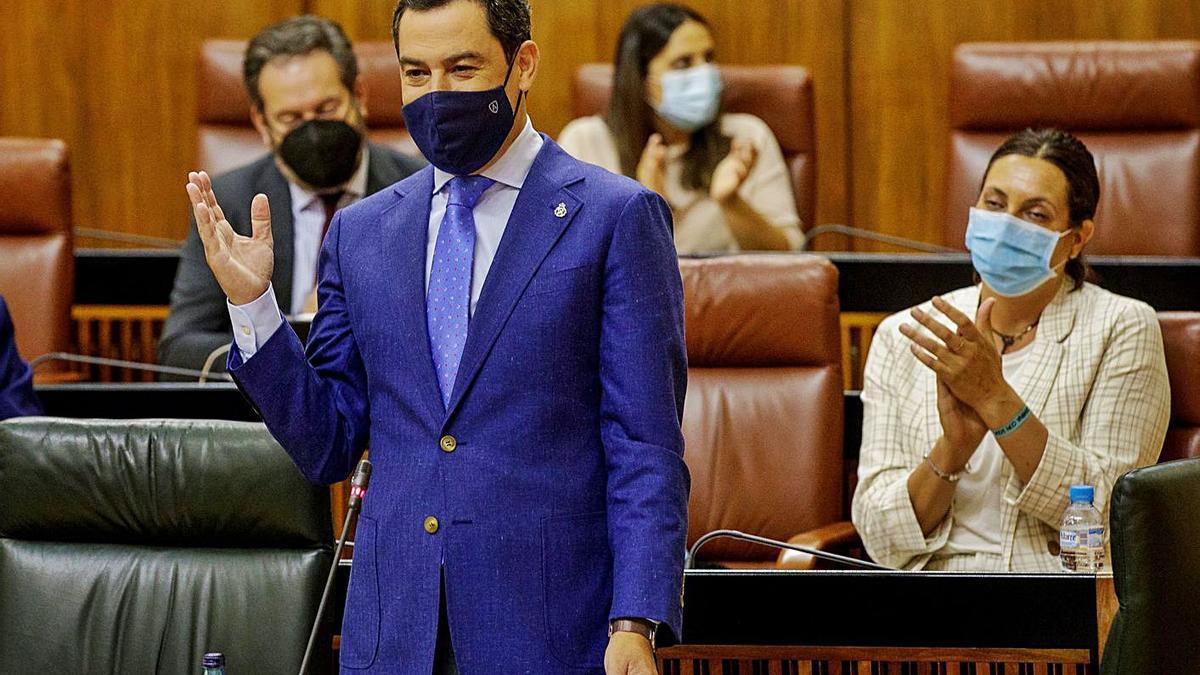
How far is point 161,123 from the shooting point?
4.76 metres

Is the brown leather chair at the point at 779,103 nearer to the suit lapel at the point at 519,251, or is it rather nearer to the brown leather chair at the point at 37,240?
the brown leather chair at the point at 37,240

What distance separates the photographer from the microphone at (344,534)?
1.66m

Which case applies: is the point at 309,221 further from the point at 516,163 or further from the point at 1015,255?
the point at 516,163

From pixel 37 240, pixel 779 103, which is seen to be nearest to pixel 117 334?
pixel 37 240

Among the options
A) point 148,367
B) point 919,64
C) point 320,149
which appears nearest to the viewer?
point 148,367

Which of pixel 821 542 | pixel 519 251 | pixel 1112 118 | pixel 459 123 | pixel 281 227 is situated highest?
pixel 459 123

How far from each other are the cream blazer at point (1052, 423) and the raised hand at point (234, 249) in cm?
113

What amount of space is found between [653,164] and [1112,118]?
117 cm

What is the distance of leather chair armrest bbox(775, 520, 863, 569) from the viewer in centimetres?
234

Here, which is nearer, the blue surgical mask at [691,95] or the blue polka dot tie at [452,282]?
the blue polka dot tie at [452,282]

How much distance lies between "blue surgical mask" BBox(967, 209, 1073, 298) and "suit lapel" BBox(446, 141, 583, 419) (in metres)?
1.04

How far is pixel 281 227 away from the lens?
11.2ft

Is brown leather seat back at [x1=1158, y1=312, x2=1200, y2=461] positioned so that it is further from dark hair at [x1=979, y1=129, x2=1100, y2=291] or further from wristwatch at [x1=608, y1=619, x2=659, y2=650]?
wristwatch at [x1=608, y1=619, x2=659, y2=650]

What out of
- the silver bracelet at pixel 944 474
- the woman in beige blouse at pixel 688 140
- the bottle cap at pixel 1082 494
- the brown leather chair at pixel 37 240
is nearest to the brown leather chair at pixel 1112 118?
the woman in beige blouse at pixel 688 140
